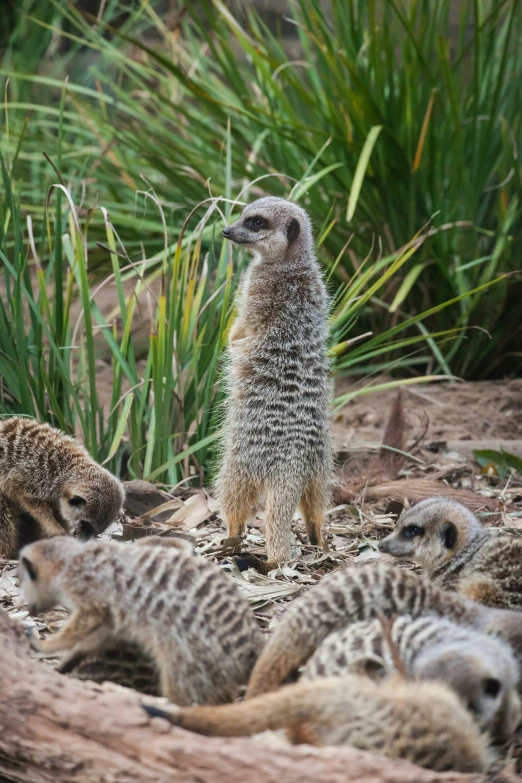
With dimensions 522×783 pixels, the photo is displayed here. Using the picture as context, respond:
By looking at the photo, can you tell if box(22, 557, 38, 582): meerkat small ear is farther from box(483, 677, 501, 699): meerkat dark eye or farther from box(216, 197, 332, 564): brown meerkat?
box(216, 197, 332, 564): brown meerkat

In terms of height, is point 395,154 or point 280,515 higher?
point 395,154

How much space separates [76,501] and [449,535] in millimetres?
1159

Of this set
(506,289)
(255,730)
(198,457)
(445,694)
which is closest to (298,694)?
(255,730)

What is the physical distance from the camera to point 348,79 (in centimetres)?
545

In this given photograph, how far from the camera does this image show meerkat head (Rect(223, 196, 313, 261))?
352cm

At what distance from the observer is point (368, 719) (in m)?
1.65

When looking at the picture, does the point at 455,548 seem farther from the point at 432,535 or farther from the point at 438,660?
the point at 438,660

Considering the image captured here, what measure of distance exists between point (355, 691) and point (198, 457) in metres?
2.42

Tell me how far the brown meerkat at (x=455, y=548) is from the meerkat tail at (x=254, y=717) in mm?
959

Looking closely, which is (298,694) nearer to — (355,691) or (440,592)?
(355,691)

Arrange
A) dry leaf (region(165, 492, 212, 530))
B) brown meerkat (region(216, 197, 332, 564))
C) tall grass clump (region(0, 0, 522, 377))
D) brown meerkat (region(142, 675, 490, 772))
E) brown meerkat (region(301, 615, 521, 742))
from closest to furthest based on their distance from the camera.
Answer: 1. brown meerkat (region(142, 675, 490, 772))
2. brown meerkat (region(301, 615, 521, 742))
3. brown meerkat (region(216, 197, 332, 564))
4. dry leaf (region(165, 492, 212, 530))
5. tall grass clump (region(0, 0, 522, 377))

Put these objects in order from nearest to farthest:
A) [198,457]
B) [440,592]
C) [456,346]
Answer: [440,592] < [198,457] < [456,346]

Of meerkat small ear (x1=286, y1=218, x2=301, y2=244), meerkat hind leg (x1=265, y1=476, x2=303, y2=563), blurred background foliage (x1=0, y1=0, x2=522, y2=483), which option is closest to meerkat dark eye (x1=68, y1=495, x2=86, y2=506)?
meerkat hind leg (x1=265, y1=476, x2=303, y2=563)

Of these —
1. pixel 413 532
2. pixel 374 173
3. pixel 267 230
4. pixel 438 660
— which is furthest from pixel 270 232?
pixel 438 660
